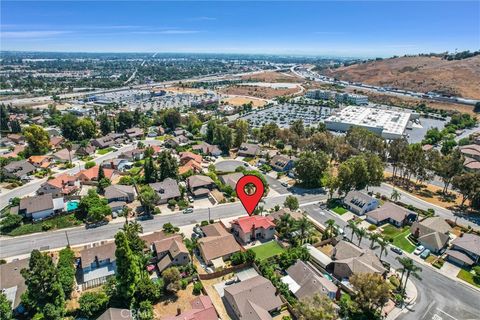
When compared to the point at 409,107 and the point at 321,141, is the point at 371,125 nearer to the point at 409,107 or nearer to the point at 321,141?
the point at 321,141

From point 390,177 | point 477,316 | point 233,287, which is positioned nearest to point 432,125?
point 390,177

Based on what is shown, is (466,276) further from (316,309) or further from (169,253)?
(169,253)

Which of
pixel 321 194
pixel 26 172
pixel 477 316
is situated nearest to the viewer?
pixel 477 316

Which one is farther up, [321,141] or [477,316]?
[321,141]

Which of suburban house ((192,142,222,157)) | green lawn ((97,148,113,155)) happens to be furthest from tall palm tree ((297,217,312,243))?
green lawn ((97,148,113,155))

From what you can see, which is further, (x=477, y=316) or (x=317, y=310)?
(x=477, y=316)

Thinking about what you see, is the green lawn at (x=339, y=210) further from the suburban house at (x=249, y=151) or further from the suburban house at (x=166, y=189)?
the suburban house at (x=249, y=151)
